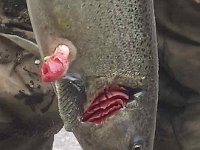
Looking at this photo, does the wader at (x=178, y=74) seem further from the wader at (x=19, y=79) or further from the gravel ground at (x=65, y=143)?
the gravel ground at (x=65, y=143)

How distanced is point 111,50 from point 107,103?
0.13 meters

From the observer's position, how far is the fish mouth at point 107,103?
1793mm

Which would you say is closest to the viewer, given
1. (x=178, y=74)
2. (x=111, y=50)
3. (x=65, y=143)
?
(x=111, y=50)

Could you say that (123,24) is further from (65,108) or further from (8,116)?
(8,116)

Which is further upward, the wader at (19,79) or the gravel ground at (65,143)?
the wader at (19,79)

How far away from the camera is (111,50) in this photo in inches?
70.2

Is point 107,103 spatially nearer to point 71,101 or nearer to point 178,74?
point 71,101

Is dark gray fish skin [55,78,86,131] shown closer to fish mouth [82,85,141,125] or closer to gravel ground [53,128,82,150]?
fish mouth [82,85,141,125]

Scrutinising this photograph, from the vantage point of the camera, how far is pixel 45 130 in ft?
8.61

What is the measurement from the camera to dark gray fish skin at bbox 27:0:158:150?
1.78 metres

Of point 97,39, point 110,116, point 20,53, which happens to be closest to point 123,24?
point 97,39

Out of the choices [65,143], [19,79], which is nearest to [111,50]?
[19,79]

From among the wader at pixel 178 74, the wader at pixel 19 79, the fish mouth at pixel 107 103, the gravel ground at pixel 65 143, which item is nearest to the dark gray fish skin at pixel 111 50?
the fish mouth at pixel 107 103

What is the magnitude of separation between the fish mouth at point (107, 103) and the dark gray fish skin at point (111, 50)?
12 millimetres
